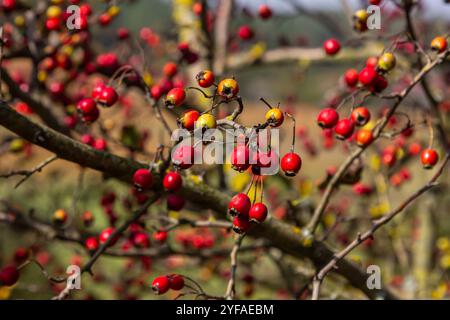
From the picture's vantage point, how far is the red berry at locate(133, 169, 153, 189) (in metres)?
2.07

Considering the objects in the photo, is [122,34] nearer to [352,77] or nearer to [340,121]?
[352,77]

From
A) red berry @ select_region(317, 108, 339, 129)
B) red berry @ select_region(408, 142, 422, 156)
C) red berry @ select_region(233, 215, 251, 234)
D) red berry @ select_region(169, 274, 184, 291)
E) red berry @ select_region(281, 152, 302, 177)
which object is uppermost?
red berry @ select_region(408, 142, 422, 156)

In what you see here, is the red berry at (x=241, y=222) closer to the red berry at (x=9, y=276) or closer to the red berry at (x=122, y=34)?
the red berry at (x=9, y=276)

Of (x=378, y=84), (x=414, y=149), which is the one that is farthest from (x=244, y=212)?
(x=414, y=149)

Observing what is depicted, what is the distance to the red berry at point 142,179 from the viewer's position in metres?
2.07

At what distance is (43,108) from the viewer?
3.30m

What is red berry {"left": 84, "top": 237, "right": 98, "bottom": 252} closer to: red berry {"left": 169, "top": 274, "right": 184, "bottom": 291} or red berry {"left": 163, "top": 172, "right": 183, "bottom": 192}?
red berry {"left": 169, "top": 274, "right": 184, "bottom": 291}

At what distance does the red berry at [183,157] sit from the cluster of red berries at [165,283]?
55 cm

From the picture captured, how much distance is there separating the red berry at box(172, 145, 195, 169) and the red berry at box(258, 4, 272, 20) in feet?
8.76

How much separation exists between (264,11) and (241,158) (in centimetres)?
290

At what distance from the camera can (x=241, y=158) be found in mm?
1662

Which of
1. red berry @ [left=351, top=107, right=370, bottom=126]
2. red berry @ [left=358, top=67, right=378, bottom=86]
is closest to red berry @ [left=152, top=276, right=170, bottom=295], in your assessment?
red berry @ [left=351, top=107, right=370, bottom=126]

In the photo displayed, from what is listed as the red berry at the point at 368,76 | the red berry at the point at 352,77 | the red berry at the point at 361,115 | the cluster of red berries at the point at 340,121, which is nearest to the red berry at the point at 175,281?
the cluster of red berries at the point at 340,121
